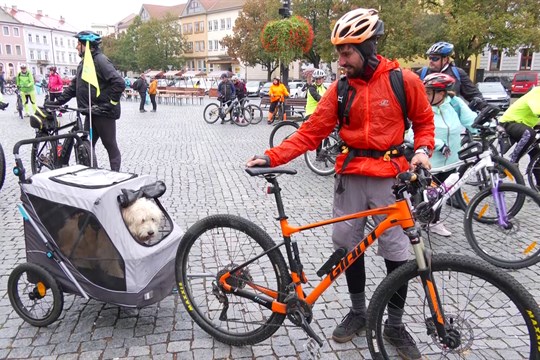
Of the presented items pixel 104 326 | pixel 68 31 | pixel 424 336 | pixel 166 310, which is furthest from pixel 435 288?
pixel 68 31

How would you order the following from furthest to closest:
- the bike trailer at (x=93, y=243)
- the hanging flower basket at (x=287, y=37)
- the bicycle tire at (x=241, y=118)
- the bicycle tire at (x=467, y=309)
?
1. the bicycle tire at (x=241, y=118)
2. the hanging flower basket at (x=287, y=37)
3. the bike trailer at (x=93, y=243)
4. the bicycle tire at (x=467, y=309)

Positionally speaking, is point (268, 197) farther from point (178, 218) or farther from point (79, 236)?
point (79, 236)

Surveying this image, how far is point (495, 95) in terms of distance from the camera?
21766 millimetres

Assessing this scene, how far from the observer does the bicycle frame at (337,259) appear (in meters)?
2.27

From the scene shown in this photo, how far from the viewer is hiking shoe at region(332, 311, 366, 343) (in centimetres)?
298

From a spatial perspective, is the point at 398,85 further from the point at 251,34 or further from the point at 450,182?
the point at 251,34

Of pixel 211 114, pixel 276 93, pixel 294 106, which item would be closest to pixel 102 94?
pixel 276 93

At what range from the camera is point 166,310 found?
336 cm

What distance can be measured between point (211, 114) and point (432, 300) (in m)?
15.1

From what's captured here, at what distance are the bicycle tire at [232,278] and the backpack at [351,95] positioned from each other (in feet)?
2.86

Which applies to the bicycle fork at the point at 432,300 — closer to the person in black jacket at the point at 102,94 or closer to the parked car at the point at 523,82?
the person in black jacket at the point at 102,94

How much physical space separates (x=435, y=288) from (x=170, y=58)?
228ft

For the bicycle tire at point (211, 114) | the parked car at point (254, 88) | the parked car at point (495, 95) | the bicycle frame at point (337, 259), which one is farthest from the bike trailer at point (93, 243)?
the parked car at point (254, 88)

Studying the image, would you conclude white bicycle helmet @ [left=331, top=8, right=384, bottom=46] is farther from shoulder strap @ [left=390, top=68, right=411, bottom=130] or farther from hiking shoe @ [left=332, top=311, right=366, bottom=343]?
hiking shoe @ [left=332, top=311, right=366, bottom=343]
